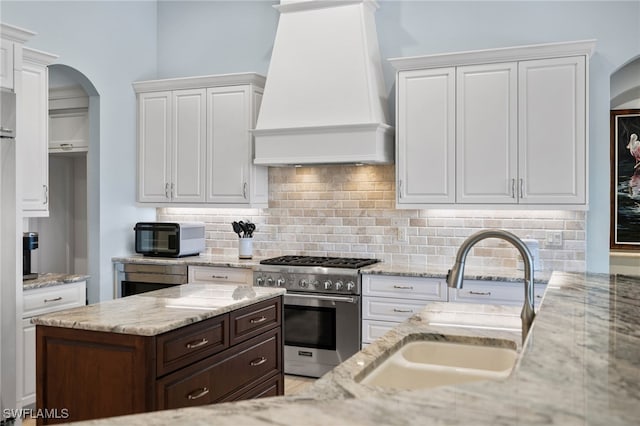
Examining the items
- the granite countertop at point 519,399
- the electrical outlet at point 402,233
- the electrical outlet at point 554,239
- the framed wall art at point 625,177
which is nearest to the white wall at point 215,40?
the electrical outlet at point 554,239

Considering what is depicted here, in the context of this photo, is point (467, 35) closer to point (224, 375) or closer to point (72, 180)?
point (224, 375)

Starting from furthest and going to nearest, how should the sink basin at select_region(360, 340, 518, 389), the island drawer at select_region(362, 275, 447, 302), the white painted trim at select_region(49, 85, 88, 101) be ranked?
the white painted trim at select_region(49, 85, 88, 101), the island drawer at select_region(362, 275, 447, 302), the sink basin at select_region(360, 340, 518, 389)

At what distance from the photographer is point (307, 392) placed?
1329mm

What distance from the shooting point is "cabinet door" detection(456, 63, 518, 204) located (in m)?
4.56

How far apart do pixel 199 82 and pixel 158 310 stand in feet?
10.7

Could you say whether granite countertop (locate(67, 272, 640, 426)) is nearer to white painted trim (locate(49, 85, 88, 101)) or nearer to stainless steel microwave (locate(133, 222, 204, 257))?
stainless steel microwave (locate(133, 222, 204, 257))

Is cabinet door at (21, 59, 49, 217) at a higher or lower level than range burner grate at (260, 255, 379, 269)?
higher

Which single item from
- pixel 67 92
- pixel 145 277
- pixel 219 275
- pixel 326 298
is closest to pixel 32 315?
pixel 145 277

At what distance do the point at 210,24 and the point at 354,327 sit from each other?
11.4 feet

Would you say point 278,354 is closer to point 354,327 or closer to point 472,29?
point 354,327

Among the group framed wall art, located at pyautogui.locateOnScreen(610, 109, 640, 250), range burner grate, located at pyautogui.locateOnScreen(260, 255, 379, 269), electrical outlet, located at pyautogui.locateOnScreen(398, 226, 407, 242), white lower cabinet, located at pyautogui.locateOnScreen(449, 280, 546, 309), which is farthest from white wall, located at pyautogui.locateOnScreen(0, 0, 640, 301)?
framed wall art, located at pyautogui.locateOnScreen(610, 109, 640, 250)

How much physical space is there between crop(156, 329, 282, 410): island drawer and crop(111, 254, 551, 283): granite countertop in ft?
4.73

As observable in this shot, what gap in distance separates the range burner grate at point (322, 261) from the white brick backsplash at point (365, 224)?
0.18m

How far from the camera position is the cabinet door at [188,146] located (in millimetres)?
5664
